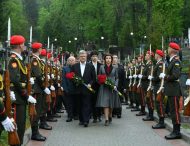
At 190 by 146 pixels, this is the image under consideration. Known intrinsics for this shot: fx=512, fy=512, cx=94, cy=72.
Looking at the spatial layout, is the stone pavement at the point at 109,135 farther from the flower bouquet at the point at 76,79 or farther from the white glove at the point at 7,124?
the white glove at the point at 7,124

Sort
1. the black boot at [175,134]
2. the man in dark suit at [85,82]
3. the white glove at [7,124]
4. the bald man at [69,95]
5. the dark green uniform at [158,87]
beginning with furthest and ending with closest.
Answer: the bald man at [69,95], the man in dark suit at [85,82], the dark green uniform at [158,87], the black boot at [175,134], the white glove at [7,124]

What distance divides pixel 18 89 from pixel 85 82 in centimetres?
612

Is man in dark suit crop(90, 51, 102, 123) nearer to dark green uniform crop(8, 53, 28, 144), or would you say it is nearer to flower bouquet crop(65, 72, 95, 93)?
flower bouquet crop(65, 72, 95, 93)

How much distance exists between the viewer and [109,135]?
13102 mm

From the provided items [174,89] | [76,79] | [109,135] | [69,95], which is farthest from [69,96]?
[174,89]

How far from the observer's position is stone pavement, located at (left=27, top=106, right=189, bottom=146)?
11.7 meters

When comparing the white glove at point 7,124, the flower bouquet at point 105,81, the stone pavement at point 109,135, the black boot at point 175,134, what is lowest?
the stone pavement at point 109,135

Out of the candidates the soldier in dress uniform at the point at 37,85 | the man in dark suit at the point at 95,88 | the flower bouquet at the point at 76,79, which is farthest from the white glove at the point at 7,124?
the man in dark suit at the point at 95,88

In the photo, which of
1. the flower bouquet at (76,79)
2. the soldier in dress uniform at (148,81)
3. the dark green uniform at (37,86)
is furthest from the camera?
the soldier in dress uniform at (148,81)

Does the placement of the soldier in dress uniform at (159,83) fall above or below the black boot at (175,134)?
above

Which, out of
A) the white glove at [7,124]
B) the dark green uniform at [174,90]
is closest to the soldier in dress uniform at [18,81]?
the white glove at [7,124]

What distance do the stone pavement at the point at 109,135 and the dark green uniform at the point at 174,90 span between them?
0.50 m

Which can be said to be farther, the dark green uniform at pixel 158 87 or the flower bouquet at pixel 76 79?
the flower bouquet at pixel 76 79

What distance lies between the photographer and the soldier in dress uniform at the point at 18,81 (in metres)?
9.25
